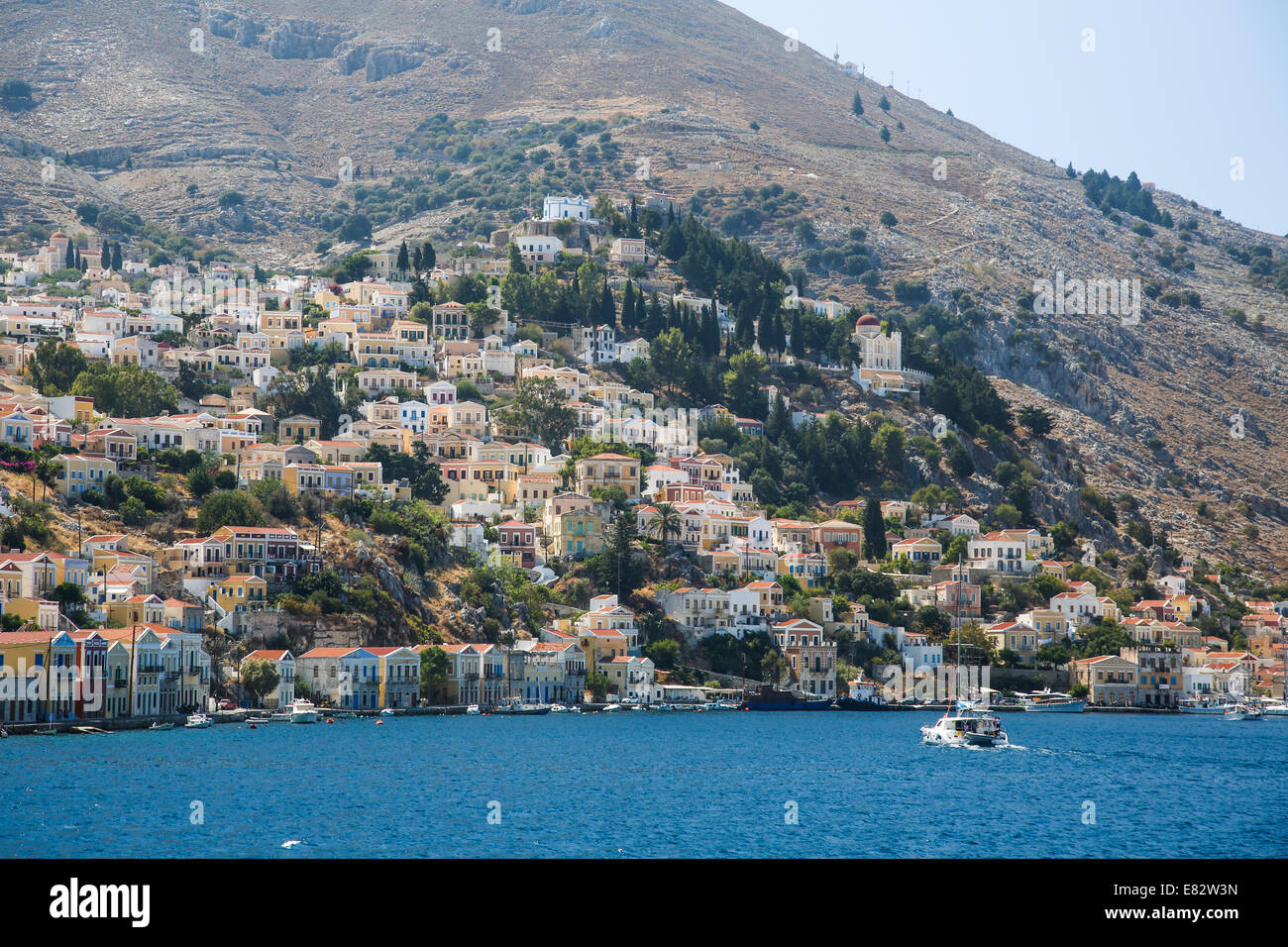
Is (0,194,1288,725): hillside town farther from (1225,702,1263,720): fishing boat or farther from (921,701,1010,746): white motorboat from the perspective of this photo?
(921,701,1010,746): white motorboat

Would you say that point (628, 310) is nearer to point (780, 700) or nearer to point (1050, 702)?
point (1050, 702)

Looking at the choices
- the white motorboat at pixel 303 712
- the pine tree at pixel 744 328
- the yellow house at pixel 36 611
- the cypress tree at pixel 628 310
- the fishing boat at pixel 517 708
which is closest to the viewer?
the yellow house at pixel 36 611

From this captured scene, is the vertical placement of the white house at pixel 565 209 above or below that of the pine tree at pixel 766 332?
above

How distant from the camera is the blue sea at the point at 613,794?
41.0 m

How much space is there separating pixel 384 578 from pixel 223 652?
435 inches

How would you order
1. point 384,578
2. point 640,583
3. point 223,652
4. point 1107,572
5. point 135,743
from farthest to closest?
1. point 1107,572
2. point 640,583
3. point 384,578
4. point 223,652
5. point 135,743

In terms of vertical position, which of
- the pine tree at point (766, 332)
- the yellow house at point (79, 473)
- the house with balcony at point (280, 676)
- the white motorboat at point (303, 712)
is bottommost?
the white motorboat at point (303, 712)

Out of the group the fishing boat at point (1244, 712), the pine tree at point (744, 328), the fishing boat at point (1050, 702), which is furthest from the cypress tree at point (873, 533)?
the pine tree at point (744, 328)

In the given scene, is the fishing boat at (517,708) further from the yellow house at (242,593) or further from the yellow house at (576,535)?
the yellow house at (576,535)

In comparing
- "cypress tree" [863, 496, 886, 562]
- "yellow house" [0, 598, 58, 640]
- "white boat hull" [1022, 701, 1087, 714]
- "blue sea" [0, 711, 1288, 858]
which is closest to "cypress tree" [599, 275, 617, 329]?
"cypress tree" [863, 496, 886, 562]

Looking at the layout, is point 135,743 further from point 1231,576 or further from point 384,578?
point 1231,576

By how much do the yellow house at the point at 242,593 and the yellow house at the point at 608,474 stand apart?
2906 cm

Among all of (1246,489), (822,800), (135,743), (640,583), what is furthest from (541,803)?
(1246,489)
